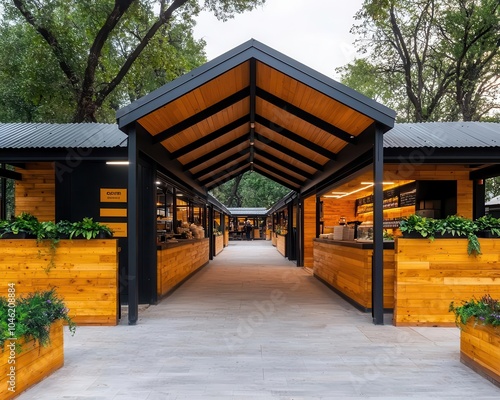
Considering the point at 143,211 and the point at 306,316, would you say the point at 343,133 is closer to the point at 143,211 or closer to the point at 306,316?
the point at 306,316

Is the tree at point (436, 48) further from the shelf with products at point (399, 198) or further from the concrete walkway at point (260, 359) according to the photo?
the concrete walkway at point (260, 359)

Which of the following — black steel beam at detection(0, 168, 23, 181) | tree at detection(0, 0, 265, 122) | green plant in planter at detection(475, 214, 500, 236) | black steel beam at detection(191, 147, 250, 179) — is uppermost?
tree at detection(0, 0, 265, 122)

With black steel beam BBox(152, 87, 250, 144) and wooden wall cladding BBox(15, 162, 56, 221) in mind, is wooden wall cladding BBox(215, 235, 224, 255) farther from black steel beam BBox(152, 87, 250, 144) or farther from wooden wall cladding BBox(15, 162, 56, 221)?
black steel beam BBox(152, 87, 250, 144)

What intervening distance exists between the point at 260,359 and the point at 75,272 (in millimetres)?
3214

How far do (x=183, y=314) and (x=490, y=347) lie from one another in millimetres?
4680

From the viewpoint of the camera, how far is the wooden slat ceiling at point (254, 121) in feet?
22.6

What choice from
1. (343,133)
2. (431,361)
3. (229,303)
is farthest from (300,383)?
(343,133)

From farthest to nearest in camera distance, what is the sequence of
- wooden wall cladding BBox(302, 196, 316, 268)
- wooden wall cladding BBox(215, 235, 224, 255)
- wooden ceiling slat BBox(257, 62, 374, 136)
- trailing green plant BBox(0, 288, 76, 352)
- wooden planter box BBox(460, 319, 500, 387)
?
wooden wall cladding BBox(215, 235, 224, 255) < wooden wall cladding BBox(302, 196, 316, 268) < wooden ceiling slat BBox(257, 62, 374, 136) < wooden planter box BBox(460, 319, 500, 387) < trailing green plant BBox(0, 288, 76, 352)

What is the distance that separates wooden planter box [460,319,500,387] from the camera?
3957mm

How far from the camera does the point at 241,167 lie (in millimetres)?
15789

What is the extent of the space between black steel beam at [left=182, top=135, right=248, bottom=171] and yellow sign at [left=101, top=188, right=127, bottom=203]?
319cm

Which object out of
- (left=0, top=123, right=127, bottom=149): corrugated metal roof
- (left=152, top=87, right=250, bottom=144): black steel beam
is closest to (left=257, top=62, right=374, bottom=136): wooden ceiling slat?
(left=152, top=87, right=250, bottom=144): black steel beam

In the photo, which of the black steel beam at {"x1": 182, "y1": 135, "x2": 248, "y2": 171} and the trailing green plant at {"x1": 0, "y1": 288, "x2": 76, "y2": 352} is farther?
the black steel beam at {"x1": 182, "y1": 135, "x2": 248, "y2": 171}

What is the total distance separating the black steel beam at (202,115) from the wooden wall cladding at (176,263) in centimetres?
233
